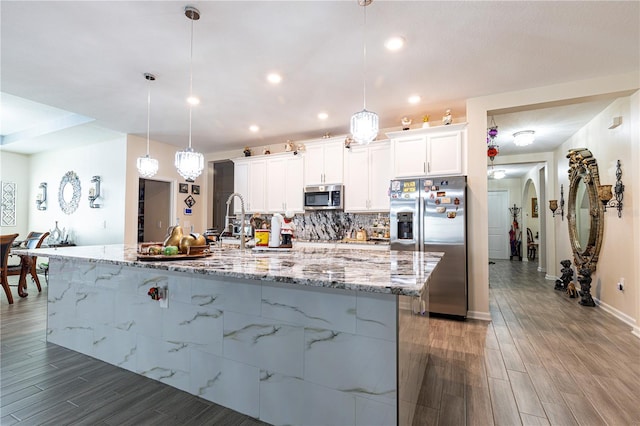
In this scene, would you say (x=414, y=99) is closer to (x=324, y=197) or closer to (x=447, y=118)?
(x=447, y=118)

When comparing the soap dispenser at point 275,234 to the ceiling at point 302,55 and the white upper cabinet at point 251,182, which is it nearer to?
the ceiling at point 302,55

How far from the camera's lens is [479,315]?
3.49 m

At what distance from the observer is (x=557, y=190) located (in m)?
5.71

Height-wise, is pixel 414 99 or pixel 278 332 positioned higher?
pixel 414 99

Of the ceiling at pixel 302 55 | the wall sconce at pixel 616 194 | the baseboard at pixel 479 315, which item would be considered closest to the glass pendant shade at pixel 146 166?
the ceiling at pixel 302 55

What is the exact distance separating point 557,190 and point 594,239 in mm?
1983

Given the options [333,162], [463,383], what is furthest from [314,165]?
[463,383]

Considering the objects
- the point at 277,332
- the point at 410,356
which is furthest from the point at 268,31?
the point at 410,356

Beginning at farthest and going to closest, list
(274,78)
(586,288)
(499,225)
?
(499,225) < (586,288) < (274,78)

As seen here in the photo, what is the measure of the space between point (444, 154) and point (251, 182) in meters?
3.28

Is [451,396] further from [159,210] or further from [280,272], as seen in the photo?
[159,210]

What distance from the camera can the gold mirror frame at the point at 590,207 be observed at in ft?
13.0

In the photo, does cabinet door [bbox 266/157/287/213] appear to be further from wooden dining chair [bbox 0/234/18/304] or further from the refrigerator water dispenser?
wooden dining chair [bbox 0/234/18/304]

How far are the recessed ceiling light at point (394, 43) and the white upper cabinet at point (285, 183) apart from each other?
2.67m
